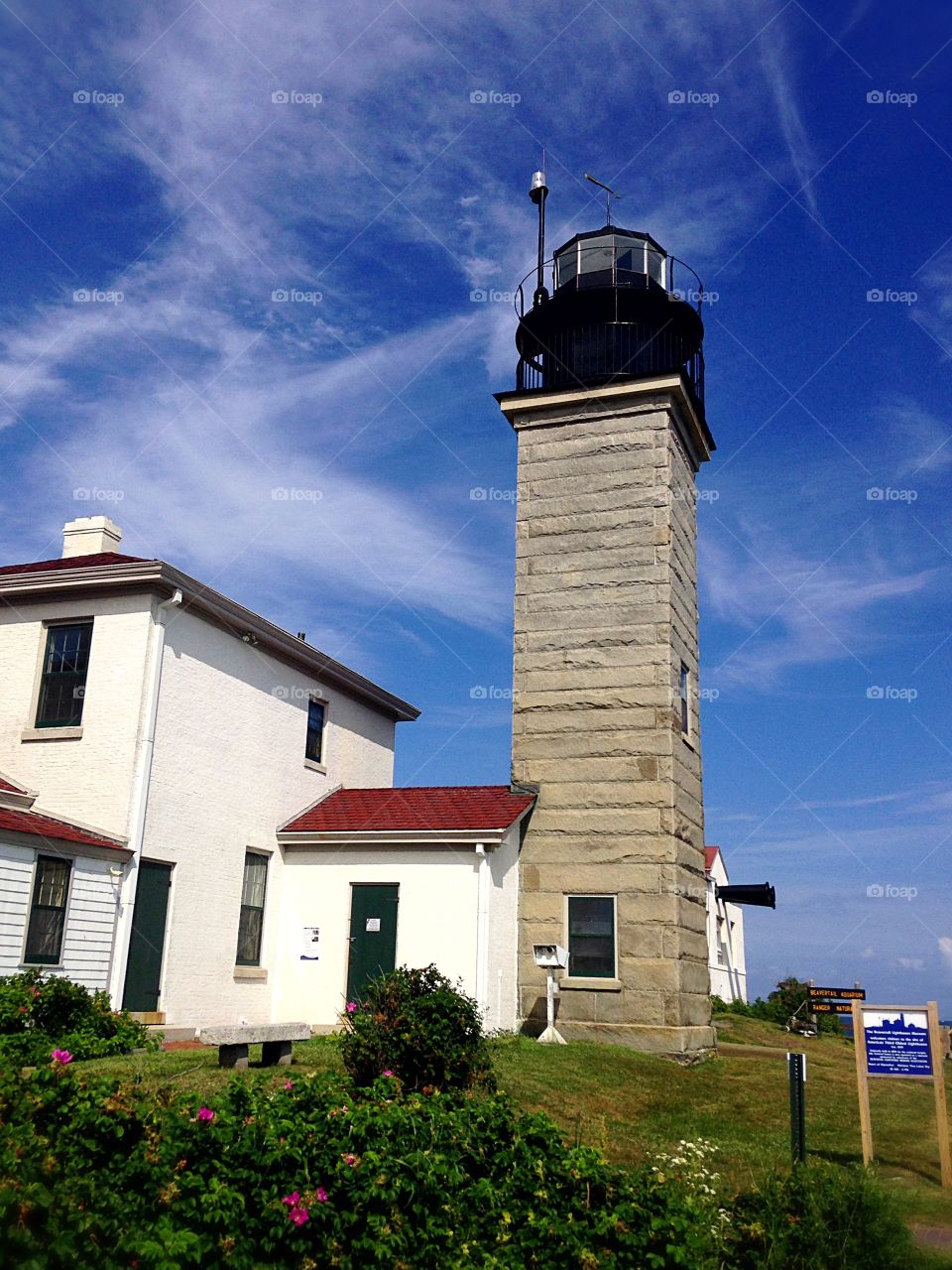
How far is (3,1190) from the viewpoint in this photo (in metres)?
4.68

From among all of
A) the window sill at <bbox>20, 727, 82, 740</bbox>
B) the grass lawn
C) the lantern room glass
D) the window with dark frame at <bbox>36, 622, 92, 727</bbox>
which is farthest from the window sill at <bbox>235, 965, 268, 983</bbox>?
the lantern room glass

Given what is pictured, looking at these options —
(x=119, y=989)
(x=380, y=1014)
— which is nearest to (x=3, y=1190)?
(x=380, y=1014)

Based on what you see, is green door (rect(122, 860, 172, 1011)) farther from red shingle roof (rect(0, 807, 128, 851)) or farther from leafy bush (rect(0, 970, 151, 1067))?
leafy bush (rect(0, 970, 151, 1067))

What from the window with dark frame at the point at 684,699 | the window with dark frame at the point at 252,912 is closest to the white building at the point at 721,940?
the window with dark frame at the point at 684,699

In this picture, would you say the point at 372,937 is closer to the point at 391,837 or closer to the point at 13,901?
the point at 391,837

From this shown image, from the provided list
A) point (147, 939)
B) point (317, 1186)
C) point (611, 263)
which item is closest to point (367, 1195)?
point (317, 1186)

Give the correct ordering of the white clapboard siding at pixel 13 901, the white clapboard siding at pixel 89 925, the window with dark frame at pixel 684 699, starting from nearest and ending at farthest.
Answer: the white clapboard siding at pixel 13 901 < the white clapboard siding at pixel 89 925 < the window with dark frame at pixel 684 699

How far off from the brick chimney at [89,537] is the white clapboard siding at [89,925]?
7.12 metres

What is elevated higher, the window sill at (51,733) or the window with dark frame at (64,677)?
the window with dark frame at (64,677)

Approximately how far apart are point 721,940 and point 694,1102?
22.9 m

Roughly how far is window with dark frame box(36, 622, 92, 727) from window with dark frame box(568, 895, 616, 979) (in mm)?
9233

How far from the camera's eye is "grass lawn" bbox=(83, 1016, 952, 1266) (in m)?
10.6

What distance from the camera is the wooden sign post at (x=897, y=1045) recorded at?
10.9m

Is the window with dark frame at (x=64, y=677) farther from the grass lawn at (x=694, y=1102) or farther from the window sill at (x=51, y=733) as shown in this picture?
the grass lawn at (x=694, y=1102)
